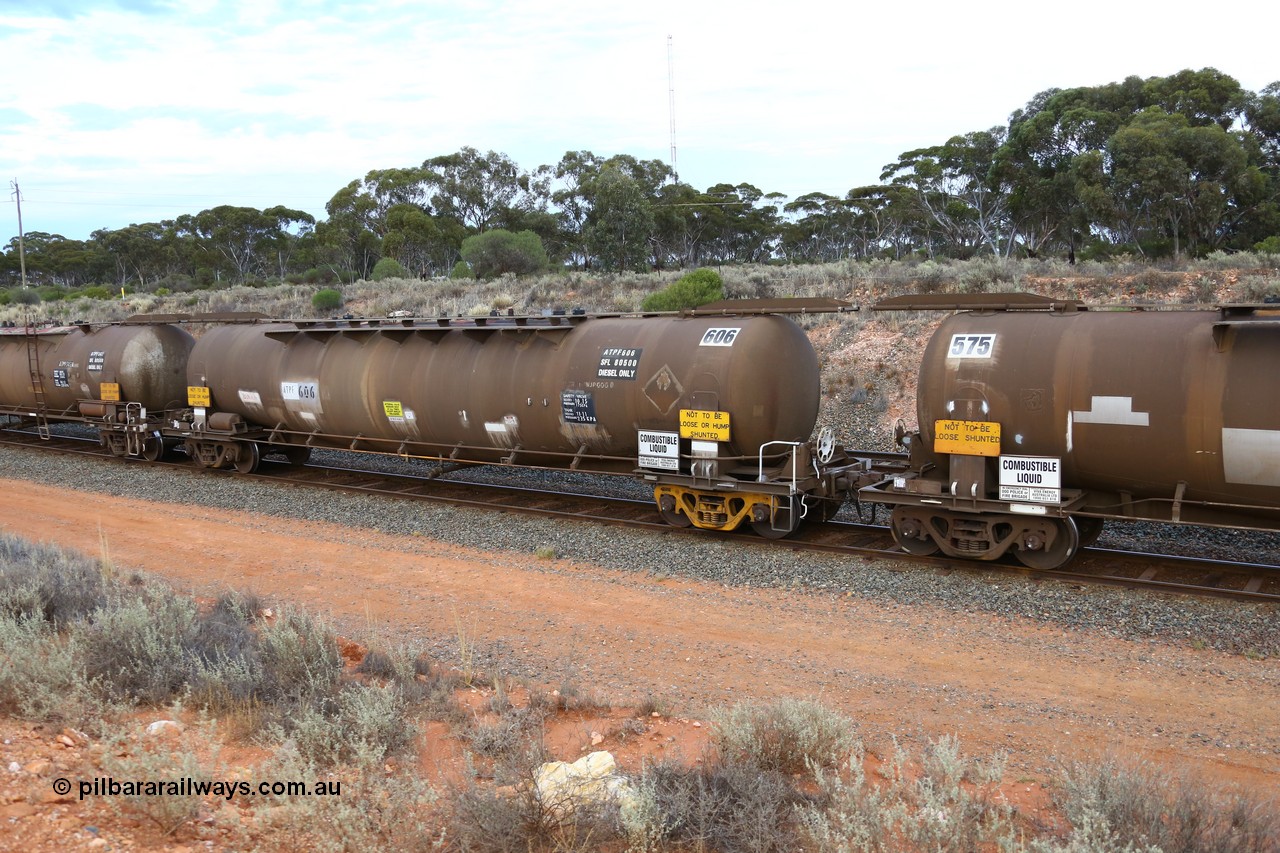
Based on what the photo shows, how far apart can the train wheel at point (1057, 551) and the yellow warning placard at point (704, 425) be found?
431 cm

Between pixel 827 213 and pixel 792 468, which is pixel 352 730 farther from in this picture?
pixel 827 213

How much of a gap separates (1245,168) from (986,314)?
32.4 m

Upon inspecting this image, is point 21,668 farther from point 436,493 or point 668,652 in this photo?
point 436,493

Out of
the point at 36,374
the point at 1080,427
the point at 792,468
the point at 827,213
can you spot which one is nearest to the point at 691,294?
the point at 792,468

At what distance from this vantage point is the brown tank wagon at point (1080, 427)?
33.1ft

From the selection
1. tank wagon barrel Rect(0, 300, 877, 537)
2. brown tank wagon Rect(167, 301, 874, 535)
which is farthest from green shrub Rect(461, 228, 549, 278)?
brown tank wagon Rect(167, 301, 874, 535)

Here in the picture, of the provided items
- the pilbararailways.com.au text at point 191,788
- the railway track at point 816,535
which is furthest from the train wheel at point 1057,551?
the pilbararailways.com.au text at point 191,788

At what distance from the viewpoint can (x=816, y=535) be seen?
13734 millimetres

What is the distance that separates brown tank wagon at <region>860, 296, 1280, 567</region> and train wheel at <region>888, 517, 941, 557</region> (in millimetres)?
27

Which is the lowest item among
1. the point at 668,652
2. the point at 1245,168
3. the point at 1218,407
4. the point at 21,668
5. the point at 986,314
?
the point at 668,652

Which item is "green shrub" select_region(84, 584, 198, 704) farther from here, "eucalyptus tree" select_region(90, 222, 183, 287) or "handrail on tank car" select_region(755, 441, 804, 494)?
"eucalyptus tree" select_region(90, 222, 183, 287)

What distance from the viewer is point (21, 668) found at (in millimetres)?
7203

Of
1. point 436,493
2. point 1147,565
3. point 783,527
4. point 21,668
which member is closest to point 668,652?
point 783,527

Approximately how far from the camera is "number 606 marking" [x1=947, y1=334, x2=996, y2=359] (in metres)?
11.6
